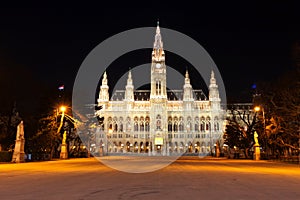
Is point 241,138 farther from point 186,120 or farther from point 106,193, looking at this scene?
point 186,120

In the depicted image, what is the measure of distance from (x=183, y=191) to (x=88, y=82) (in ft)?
160

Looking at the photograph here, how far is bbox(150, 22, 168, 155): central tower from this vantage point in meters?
104

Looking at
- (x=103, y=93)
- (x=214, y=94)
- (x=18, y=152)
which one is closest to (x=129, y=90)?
(x=103, y=93)

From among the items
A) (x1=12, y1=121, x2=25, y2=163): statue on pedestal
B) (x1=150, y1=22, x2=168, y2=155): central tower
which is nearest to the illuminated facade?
(x1=150, y1=22, x2=168, y2=155): central tower

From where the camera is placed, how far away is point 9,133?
36031 millimetres

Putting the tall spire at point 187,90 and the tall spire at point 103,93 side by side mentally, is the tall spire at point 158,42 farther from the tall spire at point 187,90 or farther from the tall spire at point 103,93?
the tall spire at point 103,93

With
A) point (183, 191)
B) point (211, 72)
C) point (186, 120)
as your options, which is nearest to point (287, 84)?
point (183, 191)

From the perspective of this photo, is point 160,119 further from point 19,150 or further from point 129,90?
point 19,150

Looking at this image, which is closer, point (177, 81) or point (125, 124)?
point (125, 124)

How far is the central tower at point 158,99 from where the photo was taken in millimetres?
103500

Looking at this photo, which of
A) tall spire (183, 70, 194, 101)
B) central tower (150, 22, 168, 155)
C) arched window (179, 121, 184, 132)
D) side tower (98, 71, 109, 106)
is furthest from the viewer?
tall spire (183, 70, 194, 101)

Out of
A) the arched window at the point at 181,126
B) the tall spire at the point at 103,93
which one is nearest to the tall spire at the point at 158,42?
the tall spire at the point at 103,93

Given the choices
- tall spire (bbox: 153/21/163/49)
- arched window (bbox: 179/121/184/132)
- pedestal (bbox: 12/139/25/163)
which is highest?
tall spire (bbox: 153/21/163/49)

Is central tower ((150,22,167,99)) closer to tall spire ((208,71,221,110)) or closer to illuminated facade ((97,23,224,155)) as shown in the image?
illuminated facade ((97,23,224,155))
